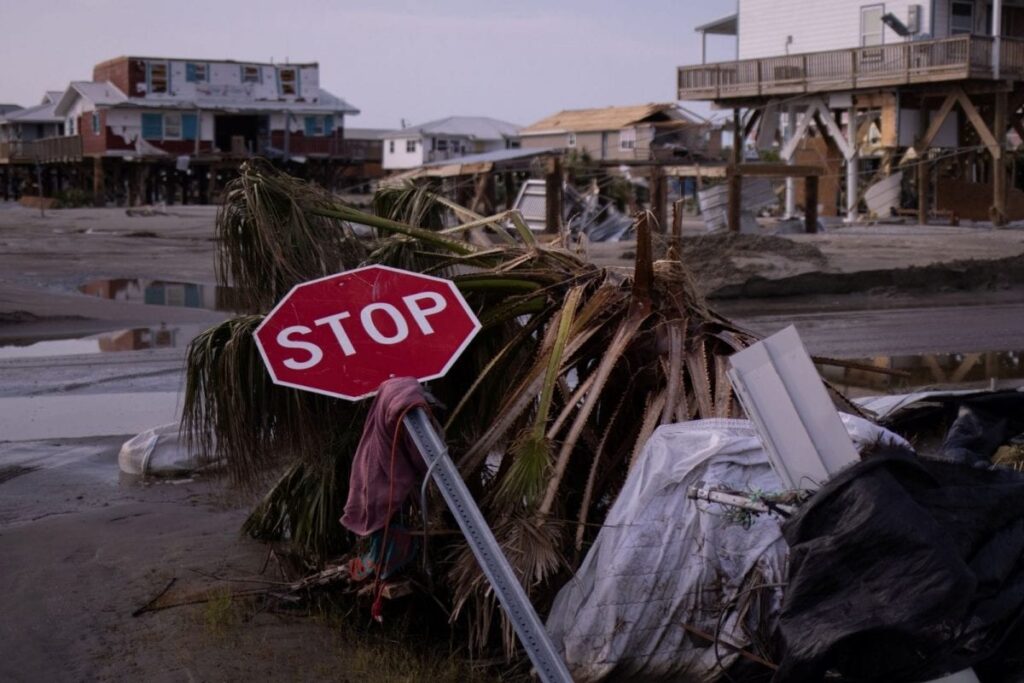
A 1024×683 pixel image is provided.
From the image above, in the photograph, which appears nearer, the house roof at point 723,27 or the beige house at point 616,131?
the house roof at point 723,27

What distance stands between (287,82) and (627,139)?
19.9m

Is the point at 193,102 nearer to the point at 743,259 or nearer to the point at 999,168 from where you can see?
the point at 999,168

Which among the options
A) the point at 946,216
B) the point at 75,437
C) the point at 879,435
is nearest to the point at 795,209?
the point at 946,216

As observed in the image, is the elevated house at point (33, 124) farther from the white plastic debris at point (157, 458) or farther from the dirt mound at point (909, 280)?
the white plastic debris at point (157, 458)

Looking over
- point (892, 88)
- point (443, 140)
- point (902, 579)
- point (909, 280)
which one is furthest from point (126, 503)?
point (443, 140)

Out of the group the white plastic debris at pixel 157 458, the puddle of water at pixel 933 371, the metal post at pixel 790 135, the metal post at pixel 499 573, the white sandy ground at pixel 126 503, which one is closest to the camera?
the metal post at pixel 499 573

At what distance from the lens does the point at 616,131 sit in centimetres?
7431

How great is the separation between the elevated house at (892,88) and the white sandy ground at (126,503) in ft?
45.0

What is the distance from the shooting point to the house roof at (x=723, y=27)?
142ft

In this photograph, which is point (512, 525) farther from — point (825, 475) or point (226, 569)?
point (226, 569)

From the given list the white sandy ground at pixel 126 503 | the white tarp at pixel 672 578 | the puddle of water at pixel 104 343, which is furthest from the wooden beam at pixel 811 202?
the white tarp at pixel 672 578

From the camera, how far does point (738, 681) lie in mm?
4453

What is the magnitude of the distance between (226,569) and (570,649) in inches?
90.5

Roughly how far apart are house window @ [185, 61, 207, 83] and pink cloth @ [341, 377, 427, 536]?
220ft
